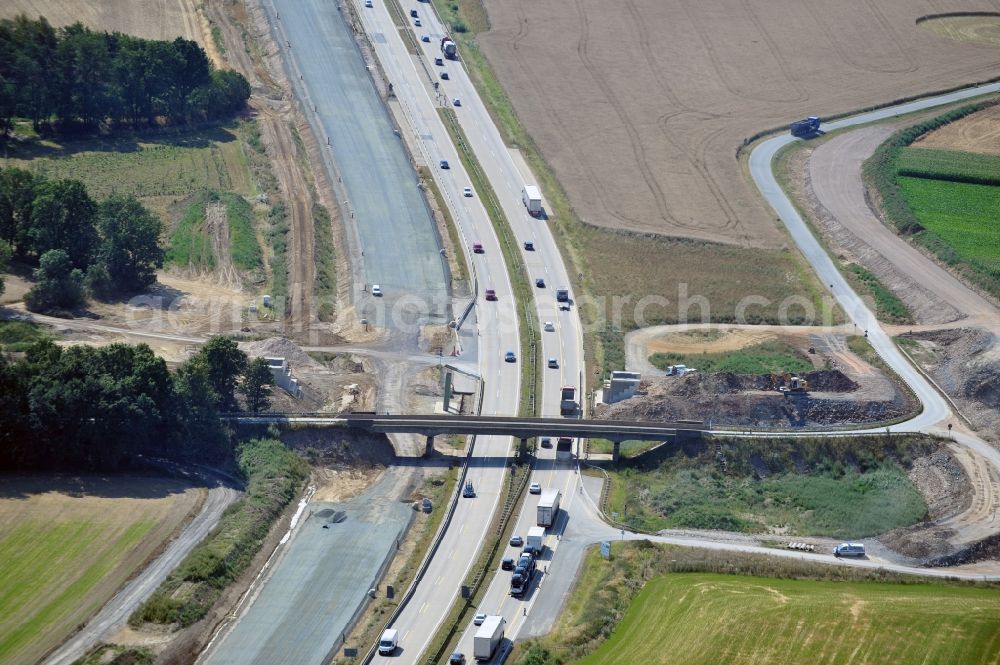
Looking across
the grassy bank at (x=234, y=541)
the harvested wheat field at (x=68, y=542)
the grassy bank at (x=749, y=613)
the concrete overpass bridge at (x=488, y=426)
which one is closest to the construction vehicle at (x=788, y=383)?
the concrete overpass bridge at (x=488, y=426)

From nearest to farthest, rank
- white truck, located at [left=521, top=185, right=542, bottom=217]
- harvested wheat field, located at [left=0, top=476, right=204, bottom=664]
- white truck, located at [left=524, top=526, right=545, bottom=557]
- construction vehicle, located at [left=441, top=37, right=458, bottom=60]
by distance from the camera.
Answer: harvested wheat field, located at [left=0, top=476, right=204, bottom=664] → white truck, located at [left=524, top=526, right=545, bottom=557] → white truck, located at [left=521, top=185, right=542, bottom=217] → construction vehicle, located at [left=441, top=37, right=458, bottom=60]

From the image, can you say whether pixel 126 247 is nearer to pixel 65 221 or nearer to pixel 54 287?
pixel 65 221

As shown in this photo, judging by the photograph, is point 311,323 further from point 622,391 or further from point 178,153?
point 178,153

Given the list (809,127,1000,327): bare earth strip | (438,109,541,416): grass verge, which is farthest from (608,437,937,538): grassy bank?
(809,127,1000,327): bare earth strip

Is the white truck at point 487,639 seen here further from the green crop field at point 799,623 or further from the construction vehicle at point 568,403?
the construction vehicle at point 568,403

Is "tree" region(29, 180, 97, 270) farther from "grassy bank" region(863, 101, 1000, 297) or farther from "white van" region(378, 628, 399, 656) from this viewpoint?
"grassy bank" region(863, 101, 1000, 297)

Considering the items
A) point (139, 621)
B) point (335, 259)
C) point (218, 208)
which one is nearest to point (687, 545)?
point (139, 621)

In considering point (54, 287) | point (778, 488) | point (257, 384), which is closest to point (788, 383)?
point (778, 488)
